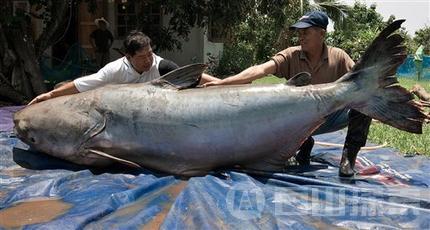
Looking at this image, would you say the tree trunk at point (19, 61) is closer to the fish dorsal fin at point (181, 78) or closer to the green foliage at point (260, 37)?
the fish dorsal fin at point (181, 78)

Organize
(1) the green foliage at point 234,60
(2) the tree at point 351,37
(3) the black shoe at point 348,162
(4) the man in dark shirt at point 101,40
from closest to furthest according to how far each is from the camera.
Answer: (3) the black shoe at point 348,162
(4) the man in dark shirt at point 101,40
(1) the green foliage at point 234,60
(2) the tree at point 351,37

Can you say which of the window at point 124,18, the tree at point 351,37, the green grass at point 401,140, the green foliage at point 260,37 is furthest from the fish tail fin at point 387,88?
the tree at point 351,37

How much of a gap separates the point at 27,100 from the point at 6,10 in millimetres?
1400

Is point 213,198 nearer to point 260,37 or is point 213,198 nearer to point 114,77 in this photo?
point 114,77

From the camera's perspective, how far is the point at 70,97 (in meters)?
4.20

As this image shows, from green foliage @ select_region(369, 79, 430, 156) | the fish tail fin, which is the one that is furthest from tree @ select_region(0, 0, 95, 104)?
the fish tail fin

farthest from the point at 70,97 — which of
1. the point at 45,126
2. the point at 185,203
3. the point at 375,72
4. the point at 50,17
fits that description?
the point at 50,17

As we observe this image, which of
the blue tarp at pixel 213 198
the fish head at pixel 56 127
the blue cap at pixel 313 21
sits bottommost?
the blue tarp at pixel 213 198

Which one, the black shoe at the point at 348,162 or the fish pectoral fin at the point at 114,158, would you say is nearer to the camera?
the fish pectoral fin at the point at 114,158

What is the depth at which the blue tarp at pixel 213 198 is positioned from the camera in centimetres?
293

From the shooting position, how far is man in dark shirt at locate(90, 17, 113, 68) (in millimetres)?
12312

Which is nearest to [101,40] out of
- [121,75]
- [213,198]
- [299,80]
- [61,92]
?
[61,92]

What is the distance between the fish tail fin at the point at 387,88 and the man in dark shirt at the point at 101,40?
30.5 feet

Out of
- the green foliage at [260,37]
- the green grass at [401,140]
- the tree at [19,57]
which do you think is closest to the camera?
the green grass at [401,140]
